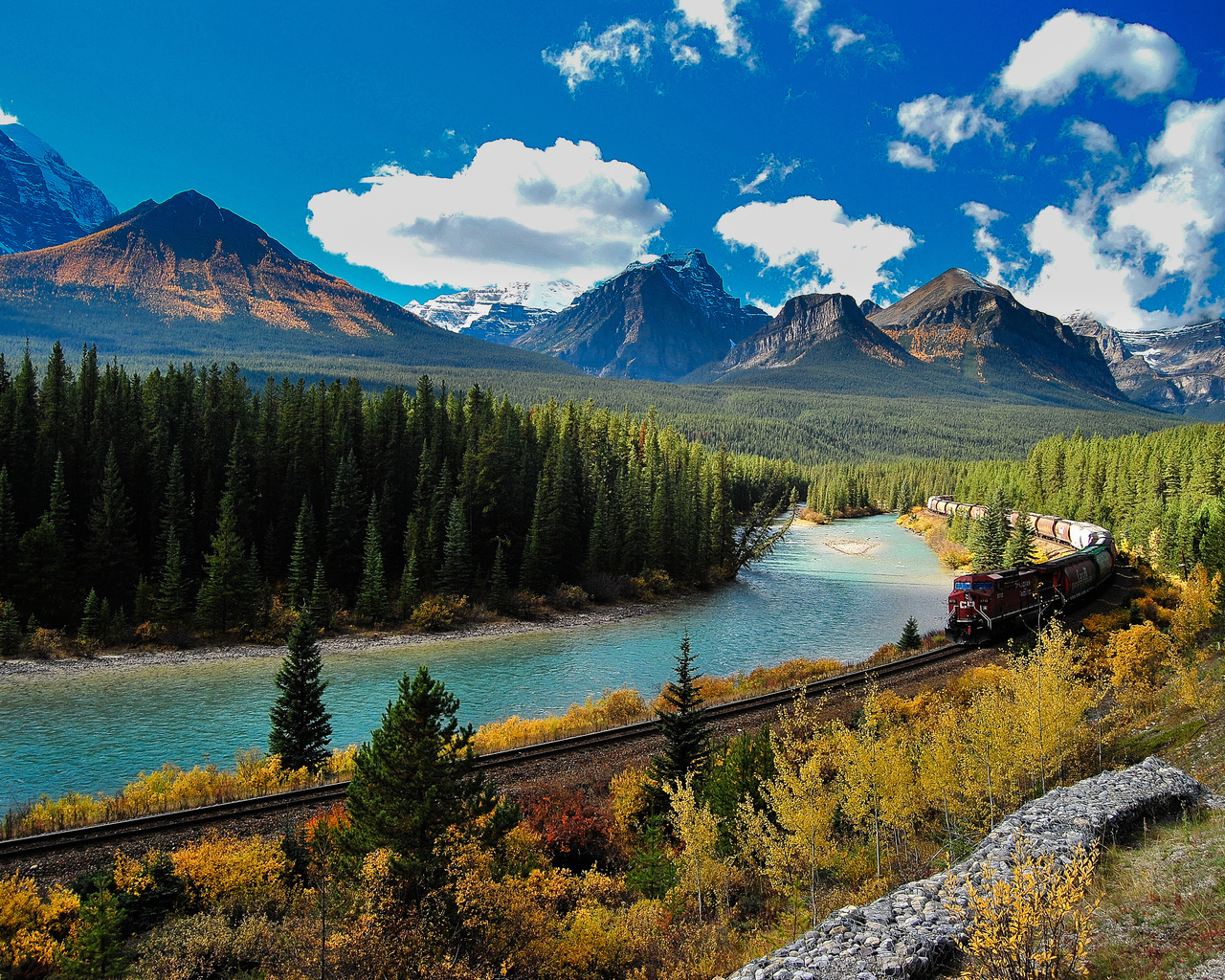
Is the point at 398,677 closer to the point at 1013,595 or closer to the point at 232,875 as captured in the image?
the point at 232,875

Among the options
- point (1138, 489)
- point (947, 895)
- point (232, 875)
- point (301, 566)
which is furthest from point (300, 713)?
point (1138, 489)

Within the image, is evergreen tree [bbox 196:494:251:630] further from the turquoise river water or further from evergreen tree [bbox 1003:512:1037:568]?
evergreen tree [bbox 1003:512:1037:568]

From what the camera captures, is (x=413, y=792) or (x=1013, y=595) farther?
(x=1013, y=595)

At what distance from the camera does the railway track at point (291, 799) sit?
19.5 metres

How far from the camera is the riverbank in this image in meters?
42.6

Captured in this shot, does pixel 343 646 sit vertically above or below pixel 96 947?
below

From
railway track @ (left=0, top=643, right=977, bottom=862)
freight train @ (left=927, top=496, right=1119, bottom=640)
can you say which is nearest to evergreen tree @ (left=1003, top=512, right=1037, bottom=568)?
freight train @ (left=927, top=496, right=1119, bottom=640)

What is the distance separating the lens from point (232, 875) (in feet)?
55.9

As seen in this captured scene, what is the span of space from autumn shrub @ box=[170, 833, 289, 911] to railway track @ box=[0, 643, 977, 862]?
3.74 metres

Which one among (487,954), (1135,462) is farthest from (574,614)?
(1135,462)

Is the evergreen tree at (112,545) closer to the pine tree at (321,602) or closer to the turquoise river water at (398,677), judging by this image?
the turquoise river water at (398,677)

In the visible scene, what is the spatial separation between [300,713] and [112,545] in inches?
1414

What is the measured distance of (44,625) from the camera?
47531mm

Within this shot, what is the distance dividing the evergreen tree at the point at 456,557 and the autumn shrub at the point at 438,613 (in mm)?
1624
